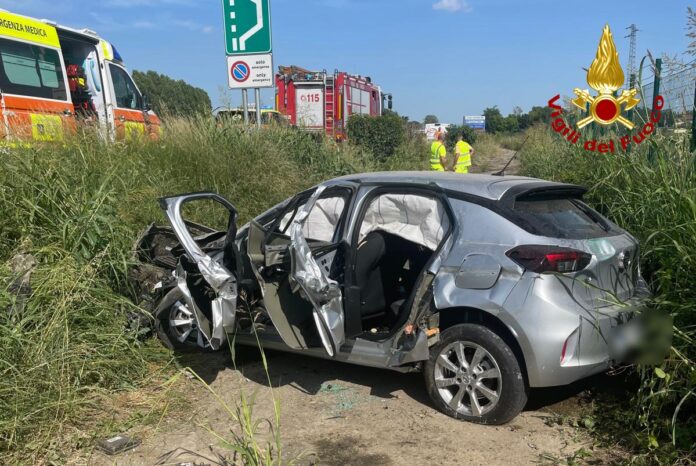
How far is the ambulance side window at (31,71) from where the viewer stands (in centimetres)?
1023

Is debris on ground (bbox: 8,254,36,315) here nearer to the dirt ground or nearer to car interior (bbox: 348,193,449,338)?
the dirt ground

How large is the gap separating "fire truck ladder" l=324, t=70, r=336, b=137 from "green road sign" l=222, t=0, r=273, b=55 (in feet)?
35.1

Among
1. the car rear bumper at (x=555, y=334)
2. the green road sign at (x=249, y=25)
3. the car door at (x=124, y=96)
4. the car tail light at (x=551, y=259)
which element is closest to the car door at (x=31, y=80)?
the car door at (x=124, y=96)

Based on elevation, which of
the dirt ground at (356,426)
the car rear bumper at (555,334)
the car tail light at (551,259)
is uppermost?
the car tail light at (551,259)

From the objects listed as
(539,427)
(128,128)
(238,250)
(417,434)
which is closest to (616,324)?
(539,427)

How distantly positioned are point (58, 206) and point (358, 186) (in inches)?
107

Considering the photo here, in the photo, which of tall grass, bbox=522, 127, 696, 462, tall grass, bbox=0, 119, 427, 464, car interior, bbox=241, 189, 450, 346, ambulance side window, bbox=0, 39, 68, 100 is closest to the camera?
tall grass, bbox=522, 127, 696, 462

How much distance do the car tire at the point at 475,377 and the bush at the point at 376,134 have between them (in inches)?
531

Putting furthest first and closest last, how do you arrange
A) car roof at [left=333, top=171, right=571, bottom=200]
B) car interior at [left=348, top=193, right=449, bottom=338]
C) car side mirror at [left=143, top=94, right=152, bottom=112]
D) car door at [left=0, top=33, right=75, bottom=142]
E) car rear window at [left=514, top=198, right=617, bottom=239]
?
car side mirror at [left=143, top=94, right=152, bottom=112], car door at [left=0, top=33, right=75, bottom=142], car interior at [left=348, top=193, right=449, bottom=338], car roof at [left=333, top=171, right=571, bottom=200], car rear window at [left=514, top=198, right=617, bottom=239]

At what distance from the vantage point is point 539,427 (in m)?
3.80

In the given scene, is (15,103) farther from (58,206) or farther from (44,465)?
(44,465)

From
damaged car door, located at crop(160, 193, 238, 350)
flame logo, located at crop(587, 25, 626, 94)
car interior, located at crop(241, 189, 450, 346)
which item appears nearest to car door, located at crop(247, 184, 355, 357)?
car interior, located at crop(241, 189, 450, 346)

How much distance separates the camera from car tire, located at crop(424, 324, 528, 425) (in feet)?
11.9

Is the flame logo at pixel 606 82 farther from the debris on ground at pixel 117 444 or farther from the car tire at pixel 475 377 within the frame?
the debris on ground at pixel 117 444
